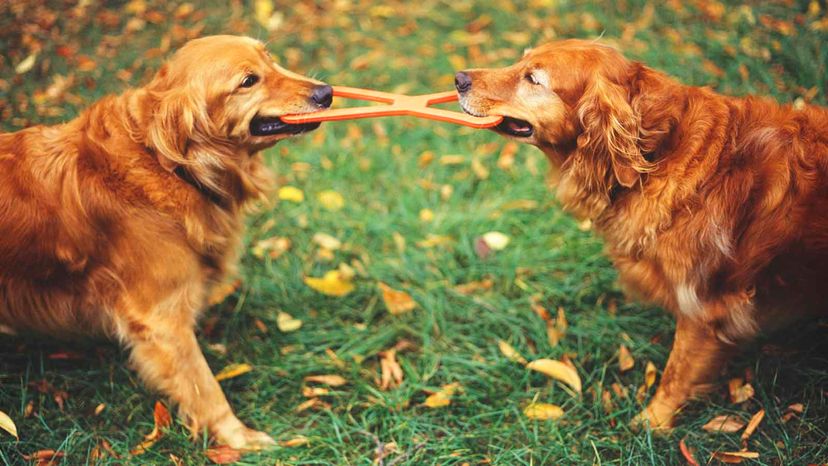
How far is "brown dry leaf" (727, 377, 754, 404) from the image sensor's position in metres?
3.11

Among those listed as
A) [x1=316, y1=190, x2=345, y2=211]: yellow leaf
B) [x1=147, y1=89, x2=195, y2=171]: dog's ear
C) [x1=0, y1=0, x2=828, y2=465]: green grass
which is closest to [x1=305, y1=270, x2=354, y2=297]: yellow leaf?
[x1=0, y1=0, x2=828, y2=465]: green grass

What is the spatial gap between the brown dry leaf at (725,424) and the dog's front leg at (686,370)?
0.16 meters

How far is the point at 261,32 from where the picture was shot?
233 inches

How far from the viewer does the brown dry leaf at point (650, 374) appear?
326cm

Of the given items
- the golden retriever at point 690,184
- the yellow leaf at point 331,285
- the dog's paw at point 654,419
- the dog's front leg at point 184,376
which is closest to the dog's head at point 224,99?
the dog's front leg at point 184,376

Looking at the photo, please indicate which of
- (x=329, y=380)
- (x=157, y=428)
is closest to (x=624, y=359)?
(x=329, y=380)

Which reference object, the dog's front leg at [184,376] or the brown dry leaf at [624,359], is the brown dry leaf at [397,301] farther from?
the brown dry leaf at [624,359]

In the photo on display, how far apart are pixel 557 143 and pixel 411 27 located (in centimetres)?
371

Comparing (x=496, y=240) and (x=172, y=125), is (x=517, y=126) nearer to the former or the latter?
(x=496, y=240)

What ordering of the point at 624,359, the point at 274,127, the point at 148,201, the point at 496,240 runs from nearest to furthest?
1. the point at 148,201
2. the point at 274,127
3. the point at 624,359
4. the point at 496,240

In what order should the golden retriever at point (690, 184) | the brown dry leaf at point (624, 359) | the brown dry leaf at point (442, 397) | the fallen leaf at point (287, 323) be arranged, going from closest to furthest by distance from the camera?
the golden retriever at point (690, 184) < the brown dry leaf at point (442, 397) < the brown dry leaf at point (624, 359) < the fallen leaf at point (287, 323)

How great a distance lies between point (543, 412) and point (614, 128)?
1438mm

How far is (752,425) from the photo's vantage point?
9.84ft

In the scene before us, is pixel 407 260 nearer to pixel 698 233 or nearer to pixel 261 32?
pixel 698 233
